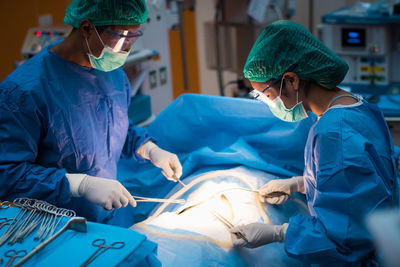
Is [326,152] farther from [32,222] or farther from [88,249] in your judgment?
[32,222]

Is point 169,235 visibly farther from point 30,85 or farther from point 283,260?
point 30,85

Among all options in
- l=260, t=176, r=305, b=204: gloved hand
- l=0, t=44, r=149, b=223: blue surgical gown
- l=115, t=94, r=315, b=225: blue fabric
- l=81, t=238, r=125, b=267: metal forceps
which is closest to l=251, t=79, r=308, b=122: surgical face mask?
l=260, t=176, r=305, b=204: gloved hand

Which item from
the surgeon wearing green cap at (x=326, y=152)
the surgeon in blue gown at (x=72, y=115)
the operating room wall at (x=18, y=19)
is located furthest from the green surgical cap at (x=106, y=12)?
the operating room wall at (x=18, y=19)

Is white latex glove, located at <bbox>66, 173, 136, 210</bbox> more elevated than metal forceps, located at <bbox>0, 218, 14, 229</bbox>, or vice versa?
metal forceps, located at <bbox>0, 218, 14, 229</bbox>

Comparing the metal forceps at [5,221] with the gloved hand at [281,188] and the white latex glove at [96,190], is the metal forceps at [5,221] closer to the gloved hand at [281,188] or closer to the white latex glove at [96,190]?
the white latex glove at [96,190]

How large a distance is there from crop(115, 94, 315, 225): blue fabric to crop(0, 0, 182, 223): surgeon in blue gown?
1.43ft

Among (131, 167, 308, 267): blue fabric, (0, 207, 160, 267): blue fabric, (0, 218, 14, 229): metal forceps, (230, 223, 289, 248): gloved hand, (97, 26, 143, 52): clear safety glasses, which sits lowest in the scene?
(131, 167, 308, 267): blue fabric

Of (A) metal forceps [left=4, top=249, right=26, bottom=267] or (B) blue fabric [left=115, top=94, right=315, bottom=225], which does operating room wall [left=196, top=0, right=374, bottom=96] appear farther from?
(A) metal forceps [left=4, top=249, right=26, bottom=267]

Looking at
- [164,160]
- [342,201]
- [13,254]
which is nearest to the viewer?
[13,254]

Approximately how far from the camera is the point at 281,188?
1780 millimetres

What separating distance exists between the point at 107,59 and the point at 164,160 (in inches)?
Answer: 23.2

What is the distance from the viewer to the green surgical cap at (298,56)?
144 cm

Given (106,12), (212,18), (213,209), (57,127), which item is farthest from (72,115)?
(212,18)

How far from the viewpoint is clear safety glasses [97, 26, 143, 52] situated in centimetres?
163
